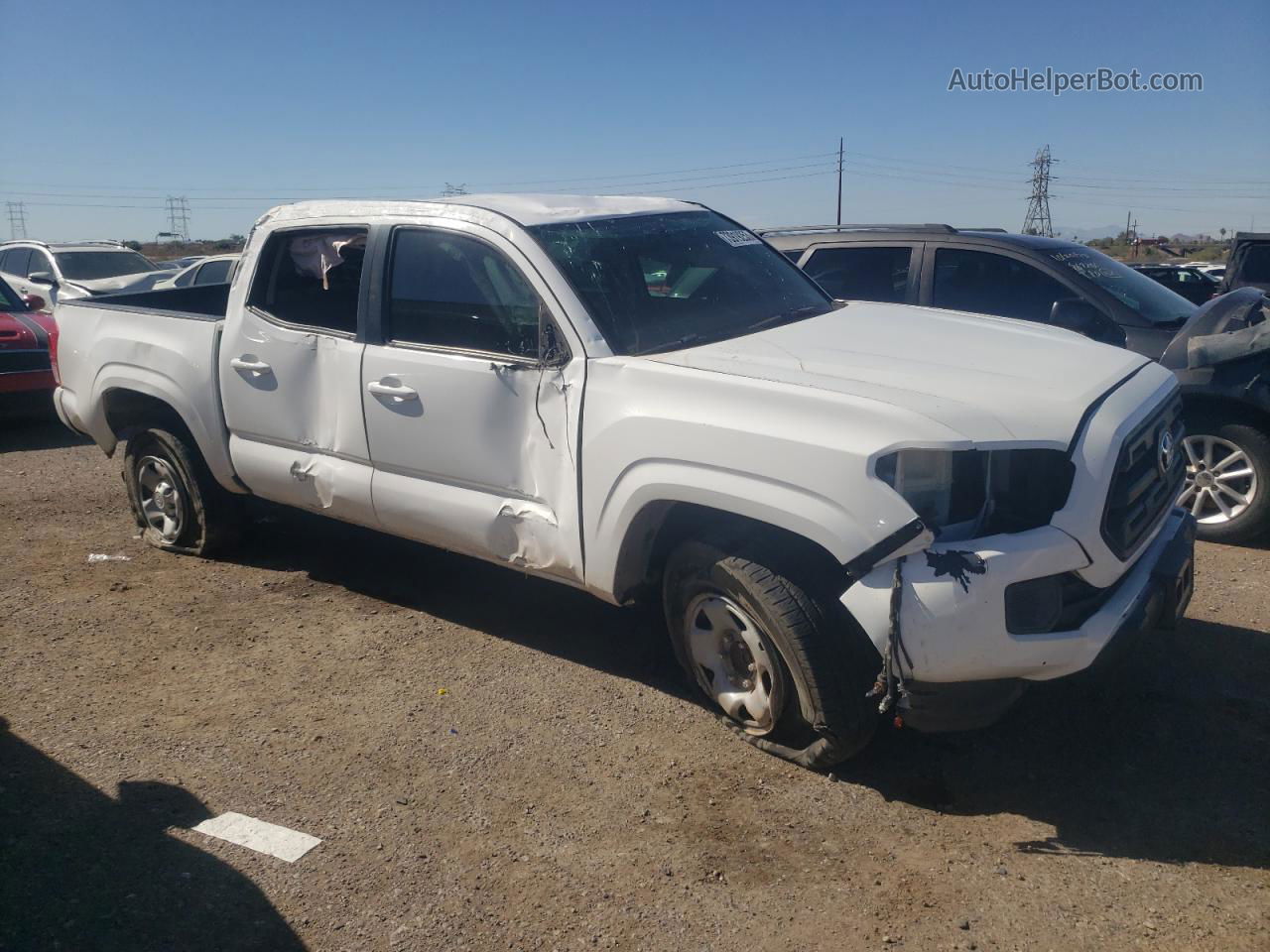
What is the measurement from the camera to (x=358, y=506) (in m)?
4.81

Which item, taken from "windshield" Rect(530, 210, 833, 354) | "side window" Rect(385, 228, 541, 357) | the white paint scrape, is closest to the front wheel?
"windshield" Rect(530, 210, 833, 354)

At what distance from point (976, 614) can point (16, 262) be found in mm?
17242

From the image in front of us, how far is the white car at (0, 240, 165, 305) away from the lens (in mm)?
14961

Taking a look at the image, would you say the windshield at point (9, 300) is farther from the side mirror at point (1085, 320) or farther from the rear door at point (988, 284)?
the side mirror at point (1085, 320)

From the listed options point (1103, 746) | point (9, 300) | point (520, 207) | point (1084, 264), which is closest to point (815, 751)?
point (1103, 746)

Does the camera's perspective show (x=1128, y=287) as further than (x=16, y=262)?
No

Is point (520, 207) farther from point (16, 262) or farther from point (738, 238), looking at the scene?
point (16, 262)

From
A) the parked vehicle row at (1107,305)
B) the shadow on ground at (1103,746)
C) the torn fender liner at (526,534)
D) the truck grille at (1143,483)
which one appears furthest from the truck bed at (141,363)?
the truck grille at (1143,483)

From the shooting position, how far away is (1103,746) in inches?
148

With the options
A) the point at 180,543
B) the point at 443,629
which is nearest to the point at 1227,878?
the point at 443,629

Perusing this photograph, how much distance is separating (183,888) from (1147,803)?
304 cm

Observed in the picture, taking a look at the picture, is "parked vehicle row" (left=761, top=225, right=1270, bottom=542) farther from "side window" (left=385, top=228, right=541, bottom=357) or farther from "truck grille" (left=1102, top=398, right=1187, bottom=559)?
"side window" (left=385, top=228, right=541, bottom=357)

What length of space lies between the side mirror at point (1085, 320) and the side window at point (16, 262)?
50.2ft

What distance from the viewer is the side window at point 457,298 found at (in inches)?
166
